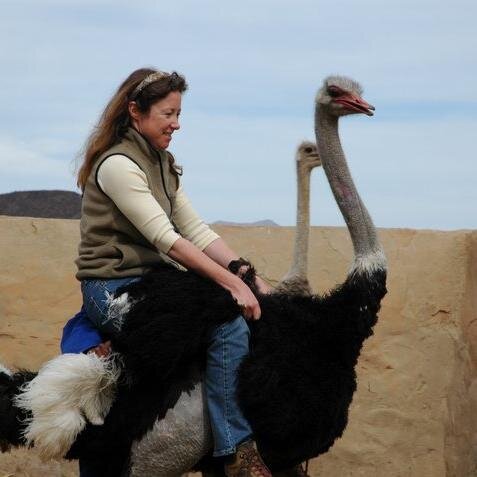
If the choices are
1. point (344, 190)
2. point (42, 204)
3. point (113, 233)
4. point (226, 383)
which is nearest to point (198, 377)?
point (226, 383)

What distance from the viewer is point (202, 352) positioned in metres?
4.36

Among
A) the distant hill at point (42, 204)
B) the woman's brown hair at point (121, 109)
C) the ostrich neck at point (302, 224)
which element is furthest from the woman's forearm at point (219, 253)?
the distant hill at point (42, 204)

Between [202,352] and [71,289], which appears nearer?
[202,352]

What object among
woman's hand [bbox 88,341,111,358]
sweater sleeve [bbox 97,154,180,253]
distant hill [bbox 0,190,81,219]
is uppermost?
distant hill [bbox 0,190,81,219]

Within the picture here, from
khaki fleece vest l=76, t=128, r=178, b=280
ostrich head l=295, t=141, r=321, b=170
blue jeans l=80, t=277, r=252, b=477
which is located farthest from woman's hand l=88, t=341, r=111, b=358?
ostrich head l=295, t=141, r=321, b=170

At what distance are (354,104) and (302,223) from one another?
1.75 metres

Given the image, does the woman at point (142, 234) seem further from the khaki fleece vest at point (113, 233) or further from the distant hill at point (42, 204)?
the distant hill at point (42, 204)

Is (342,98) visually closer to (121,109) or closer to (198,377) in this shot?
(121,109)

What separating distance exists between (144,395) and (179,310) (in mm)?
331

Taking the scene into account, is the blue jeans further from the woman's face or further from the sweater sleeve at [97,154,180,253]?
the woman's face

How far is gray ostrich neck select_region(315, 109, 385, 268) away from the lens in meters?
4.62

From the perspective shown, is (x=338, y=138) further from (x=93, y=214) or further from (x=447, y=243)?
(x=447, y=243)

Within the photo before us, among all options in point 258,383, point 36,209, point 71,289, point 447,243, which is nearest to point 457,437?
point 447,243

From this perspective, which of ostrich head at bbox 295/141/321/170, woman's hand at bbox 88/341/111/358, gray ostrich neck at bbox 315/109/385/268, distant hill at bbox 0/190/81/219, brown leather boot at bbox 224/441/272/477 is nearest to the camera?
brown leather boot at bbox 224/441/272/477
